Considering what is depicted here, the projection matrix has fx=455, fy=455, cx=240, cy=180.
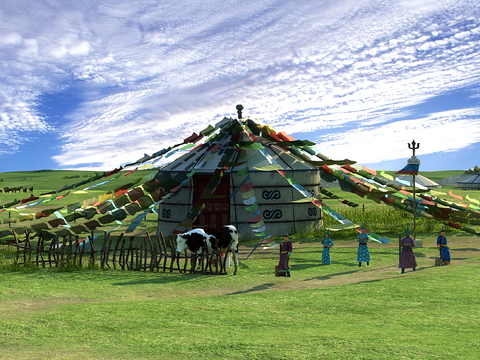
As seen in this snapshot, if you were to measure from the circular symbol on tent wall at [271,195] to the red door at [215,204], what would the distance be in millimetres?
1351

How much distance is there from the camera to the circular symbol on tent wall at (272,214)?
16.8 meters

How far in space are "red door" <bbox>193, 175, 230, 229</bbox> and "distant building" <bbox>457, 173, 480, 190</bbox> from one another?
38.8m

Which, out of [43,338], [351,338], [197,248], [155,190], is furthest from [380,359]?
[155,190]

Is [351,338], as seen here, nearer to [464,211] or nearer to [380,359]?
Result: [380,359]

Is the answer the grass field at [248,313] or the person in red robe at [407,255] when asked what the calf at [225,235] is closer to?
the grass field at [248,313]

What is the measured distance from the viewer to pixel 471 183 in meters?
47.3

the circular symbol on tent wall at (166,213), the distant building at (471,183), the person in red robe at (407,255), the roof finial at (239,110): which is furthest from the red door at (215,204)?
the distant building at (471,183)

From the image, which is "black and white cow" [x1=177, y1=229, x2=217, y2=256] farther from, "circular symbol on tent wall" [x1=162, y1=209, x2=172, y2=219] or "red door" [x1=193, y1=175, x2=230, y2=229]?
"circular symbol on tent wall" [x1=162, y1=209, x2=172, y2=219]

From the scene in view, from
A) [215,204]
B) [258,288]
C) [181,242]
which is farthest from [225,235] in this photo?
[215,204]

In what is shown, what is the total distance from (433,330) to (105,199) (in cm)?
1191

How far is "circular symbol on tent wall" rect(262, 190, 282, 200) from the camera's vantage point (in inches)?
661

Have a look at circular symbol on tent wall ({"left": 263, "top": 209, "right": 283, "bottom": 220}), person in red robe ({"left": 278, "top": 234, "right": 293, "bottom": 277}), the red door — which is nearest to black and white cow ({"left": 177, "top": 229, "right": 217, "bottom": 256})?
person in red robe ({"left": 278, "top": 234, "right": 293, "bottom": 277})

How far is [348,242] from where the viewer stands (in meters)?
16.5

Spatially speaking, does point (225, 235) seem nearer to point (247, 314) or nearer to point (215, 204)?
point (247, 314)
